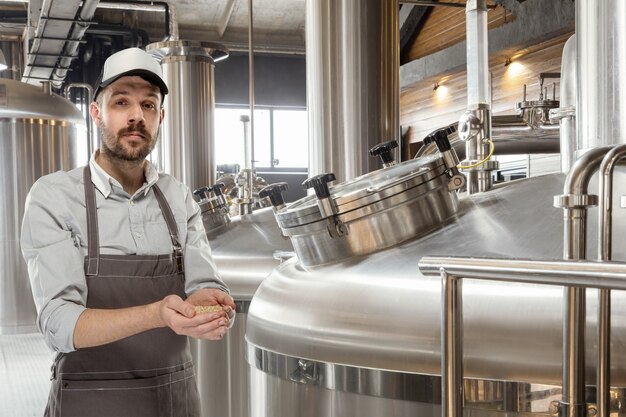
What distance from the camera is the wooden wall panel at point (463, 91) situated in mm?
7148

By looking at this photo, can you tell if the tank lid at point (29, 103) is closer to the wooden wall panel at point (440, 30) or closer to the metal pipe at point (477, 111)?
the wooden wall panel at point (440, 30)

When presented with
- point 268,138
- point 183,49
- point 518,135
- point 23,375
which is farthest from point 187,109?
point 268,138

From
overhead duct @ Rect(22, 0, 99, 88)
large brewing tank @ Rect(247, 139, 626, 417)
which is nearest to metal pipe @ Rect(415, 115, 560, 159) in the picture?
A: large brewing tank @ Rect(247, 139, 626, 417)

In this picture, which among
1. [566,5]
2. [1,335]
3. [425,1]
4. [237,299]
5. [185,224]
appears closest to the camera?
[185,224]

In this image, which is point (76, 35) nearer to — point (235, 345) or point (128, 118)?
point (235, 345)

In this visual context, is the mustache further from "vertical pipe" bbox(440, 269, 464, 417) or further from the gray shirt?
"vertical pipe" bbox(440, 269, 464, 417)

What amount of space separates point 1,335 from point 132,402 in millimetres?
6219

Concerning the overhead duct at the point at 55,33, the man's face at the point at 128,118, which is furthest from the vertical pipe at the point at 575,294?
the overhead duct at the point at 55,33

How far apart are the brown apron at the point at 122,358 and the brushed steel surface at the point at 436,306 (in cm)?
29

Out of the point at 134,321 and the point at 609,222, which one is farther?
the point at 134,321

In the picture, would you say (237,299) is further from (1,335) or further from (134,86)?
(1,335)

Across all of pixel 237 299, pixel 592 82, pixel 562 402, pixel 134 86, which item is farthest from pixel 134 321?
pixel 237 299

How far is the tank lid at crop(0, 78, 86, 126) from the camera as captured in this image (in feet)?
23.6

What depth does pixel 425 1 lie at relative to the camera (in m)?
8.80
